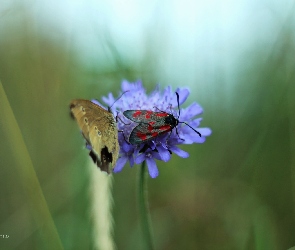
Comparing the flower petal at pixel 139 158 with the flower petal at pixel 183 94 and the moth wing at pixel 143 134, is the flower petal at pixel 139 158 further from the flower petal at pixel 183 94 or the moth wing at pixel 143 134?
the flower petal at pixel 183 94

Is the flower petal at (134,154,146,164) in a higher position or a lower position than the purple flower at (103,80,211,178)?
lower

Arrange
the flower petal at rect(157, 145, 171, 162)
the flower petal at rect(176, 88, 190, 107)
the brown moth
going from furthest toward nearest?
the flower petal at rect(176, 88, 190, 107) < the flower petal at rect(157, 145, 171, 162) < the brown moth

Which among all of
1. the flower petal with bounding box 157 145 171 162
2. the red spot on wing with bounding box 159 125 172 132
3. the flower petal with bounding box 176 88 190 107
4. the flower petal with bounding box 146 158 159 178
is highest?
the flower petal with bounding box 176 88 190 107

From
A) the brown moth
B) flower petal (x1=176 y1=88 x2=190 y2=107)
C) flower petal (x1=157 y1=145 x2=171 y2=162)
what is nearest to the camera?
the brown moth

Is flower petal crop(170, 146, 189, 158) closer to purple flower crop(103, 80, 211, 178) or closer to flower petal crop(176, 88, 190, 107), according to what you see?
purple flower crop(103, 80, 211, 178)

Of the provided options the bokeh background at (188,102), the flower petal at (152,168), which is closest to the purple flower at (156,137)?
the flower petal at (152,168)

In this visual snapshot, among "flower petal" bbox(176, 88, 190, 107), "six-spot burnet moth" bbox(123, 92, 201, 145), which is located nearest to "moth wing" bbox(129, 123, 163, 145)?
"six-spot burnet moth" bbox(123, 92, 201, 145)

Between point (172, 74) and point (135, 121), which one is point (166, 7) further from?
point (135, 121)
